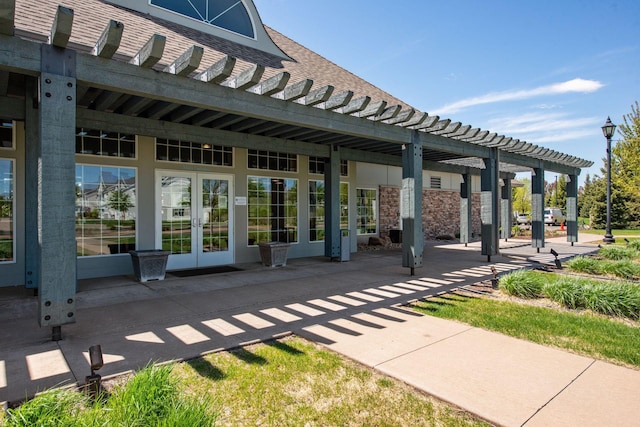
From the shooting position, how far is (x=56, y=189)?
12.8 feet

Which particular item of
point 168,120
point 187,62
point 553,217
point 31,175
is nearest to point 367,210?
point 168,120

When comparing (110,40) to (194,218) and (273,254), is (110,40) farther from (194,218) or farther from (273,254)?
(273,254)

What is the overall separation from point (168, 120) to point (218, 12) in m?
5.12

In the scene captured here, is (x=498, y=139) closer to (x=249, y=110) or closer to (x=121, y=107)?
(x=249, y=110)

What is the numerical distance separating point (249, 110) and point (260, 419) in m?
4.19

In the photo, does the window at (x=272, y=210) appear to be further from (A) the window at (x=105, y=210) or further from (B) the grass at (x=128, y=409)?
(B) the grass at (x=128, y=409)

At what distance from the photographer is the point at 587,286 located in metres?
5.84

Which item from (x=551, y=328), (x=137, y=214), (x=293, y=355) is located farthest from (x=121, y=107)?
(x=551, y=328)

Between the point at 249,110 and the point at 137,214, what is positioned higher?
the point at 249,110

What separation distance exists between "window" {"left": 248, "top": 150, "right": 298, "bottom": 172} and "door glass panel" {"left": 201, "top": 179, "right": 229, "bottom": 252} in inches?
40.7

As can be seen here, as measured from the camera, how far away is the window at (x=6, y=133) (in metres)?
6.71

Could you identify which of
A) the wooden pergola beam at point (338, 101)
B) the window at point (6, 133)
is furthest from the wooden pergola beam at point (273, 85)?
the window at point (6, 133)

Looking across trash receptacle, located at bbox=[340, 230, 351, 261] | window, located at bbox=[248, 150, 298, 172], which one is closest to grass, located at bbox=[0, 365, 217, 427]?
trash receptacle, located at bbox=[340, 230, 351, 261]

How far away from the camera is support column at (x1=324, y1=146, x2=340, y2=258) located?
9.97 metres
